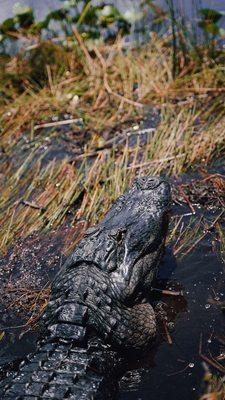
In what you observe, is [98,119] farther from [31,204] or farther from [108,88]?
[31,204]

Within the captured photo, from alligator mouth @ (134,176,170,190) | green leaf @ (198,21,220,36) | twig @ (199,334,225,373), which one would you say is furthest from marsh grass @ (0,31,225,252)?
twig @ (199,334,225,373)

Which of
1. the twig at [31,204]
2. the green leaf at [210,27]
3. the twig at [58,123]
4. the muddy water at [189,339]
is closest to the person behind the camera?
the muddy water at [189,339]

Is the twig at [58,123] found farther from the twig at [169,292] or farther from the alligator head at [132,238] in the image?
the twig at [169,292]

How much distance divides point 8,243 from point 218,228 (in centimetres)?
143

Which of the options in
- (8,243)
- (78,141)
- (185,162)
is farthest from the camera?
(78,141)

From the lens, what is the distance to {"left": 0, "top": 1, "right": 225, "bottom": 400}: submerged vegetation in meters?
4.37

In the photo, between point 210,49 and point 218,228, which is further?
point 210,49

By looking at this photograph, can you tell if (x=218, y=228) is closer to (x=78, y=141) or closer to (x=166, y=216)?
(x=166, y=216)

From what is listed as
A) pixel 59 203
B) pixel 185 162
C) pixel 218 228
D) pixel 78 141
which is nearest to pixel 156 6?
pixel 78 141

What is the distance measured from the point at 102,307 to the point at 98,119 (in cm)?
282

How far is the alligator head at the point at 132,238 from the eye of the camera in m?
3.11

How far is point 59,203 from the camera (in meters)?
4.51

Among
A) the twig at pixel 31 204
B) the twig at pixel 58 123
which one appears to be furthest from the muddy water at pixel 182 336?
the twig at pixel 58 123

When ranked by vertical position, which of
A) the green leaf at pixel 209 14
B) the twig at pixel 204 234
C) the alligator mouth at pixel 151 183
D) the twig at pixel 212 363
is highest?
the alligator mouth at pixel 151 183
